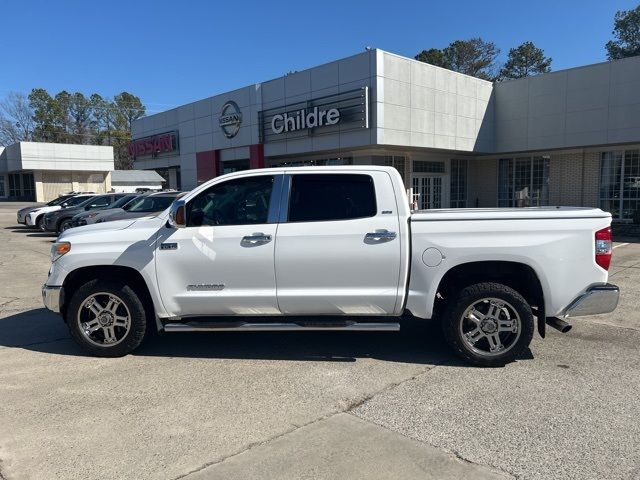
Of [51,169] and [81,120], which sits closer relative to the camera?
[51,169]

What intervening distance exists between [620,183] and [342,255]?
19.9 m

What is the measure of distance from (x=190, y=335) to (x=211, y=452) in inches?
114

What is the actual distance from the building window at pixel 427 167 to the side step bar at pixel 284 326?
61.0ft

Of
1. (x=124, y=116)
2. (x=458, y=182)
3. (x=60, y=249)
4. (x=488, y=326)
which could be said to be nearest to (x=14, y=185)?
(x=124, y=116)

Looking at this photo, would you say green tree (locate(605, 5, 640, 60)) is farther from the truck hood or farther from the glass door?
the truck hood

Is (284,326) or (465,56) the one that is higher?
(465,56)

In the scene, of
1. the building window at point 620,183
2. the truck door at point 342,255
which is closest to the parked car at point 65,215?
the truck door at point 342,255

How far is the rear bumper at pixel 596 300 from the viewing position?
485 centimetres

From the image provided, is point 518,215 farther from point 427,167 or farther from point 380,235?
point 427,167

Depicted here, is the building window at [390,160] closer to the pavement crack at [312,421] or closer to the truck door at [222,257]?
the truck door at [222,257]

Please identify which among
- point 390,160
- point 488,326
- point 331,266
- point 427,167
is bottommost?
point 488,326

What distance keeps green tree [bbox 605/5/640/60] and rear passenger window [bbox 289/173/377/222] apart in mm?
53827

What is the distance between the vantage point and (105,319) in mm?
5371

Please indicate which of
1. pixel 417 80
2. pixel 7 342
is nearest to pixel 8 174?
pixel 417 80
